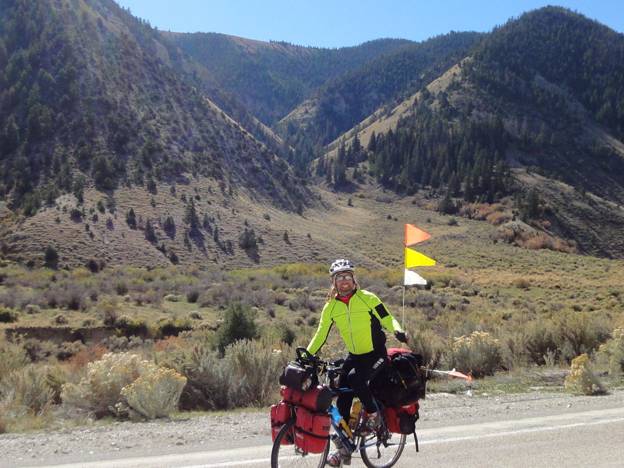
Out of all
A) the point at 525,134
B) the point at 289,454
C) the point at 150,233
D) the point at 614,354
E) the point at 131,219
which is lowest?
the point at 150,233

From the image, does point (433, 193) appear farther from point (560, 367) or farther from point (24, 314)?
point (560, 367)

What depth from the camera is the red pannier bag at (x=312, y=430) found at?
4.84m

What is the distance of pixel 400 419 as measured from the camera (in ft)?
17.8

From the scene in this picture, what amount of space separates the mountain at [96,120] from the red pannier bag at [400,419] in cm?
4726

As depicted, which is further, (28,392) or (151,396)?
(28,392)

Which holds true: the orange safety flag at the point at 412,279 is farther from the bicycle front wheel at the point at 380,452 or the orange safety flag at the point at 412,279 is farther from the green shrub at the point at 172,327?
the green shrub at the point at 172,327

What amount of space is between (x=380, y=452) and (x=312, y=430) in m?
1.15

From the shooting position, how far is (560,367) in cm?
1272

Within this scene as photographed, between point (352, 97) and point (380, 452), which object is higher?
point (352, 97)

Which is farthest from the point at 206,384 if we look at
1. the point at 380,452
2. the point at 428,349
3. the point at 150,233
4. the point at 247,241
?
the point at 247,241

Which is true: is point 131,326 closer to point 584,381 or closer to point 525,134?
point 584,381

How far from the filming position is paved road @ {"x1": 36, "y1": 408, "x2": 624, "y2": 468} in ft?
18.7

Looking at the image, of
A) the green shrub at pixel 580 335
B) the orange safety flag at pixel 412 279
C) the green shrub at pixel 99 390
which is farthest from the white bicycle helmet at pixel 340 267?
the green shrub at pixel 580 335

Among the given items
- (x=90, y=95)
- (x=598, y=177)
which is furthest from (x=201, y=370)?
(x=598, y=177)
